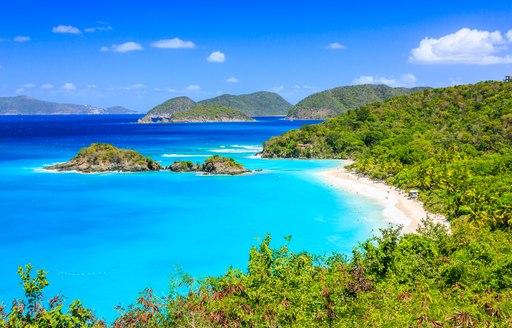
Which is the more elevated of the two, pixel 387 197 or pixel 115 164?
pixel 115 164

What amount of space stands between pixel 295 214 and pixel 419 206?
13526 millimetres

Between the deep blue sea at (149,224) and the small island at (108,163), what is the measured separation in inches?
148

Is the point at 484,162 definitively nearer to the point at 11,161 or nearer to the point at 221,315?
the point at 221,315

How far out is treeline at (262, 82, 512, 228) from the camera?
135 ft

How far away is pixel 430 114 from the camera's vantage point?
345ft

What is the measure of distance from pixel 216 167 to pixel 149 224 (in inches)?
1268

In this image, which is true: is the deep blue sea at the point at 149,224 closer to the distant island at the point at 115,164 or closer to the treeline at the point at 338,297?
the distant island at the point at 115,164

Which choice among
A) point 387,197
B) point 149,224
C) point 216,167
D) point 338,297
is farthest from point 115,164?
point 338,297

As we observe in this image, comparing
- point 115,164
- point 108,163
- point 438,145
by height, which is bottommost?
point 115,164

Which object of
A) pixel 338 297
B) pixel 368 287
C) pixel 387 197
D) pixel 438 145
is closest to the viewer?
pixel 338 297

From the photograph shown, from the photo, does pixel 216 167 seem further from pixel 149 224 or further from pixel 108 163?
pixel 149 224

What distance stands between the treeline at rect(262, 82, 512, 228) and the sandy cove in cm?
137

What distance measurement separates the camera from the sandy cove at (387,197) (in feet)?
137

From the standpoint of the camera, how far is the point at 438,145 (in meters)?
75.8
